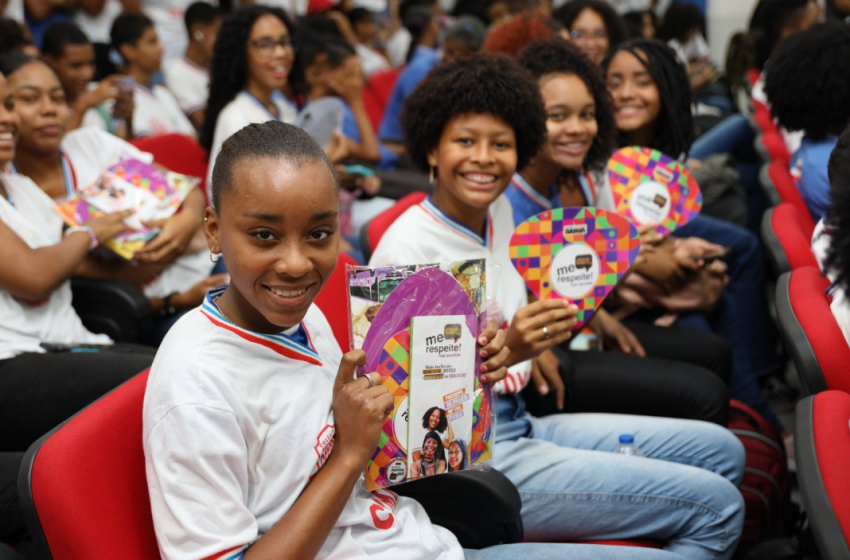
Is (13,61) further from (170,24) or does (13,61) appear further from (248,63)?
(170,24)

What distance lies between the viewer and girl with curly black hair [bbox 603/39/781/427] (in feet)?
9.98

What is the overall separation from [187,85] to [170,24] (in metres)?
0.83

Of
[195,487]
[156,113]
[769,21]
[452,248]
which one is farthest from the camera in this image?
[769,21]

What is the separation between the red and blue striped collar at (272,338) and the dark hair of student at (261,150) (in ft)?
0.52

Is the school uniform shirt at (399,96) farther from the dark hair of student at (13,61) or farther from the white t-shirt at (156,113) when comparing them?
the dark hair of student at (13,61)

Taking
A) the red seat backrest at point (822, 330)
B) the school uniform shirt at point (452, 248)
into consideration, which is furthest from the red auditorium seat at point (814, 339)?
the school uniform shirt at point (452, 248)

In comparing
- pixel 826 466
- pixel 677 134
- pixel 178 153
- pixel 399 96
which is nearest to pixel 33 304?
pixel 178 153

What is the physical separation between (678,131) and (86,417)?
2.52m

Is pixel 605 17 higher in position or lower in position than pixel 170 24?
lower

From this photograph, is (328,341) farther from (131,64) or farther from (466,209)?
(131,64)

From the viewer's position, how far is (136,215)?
99.6 inches

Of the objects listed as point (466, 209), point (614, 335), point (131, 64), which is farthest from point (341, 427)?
point (131, 64)

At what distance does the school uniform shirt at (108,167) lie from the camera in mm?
2668

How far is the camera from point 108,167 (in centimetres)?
268
